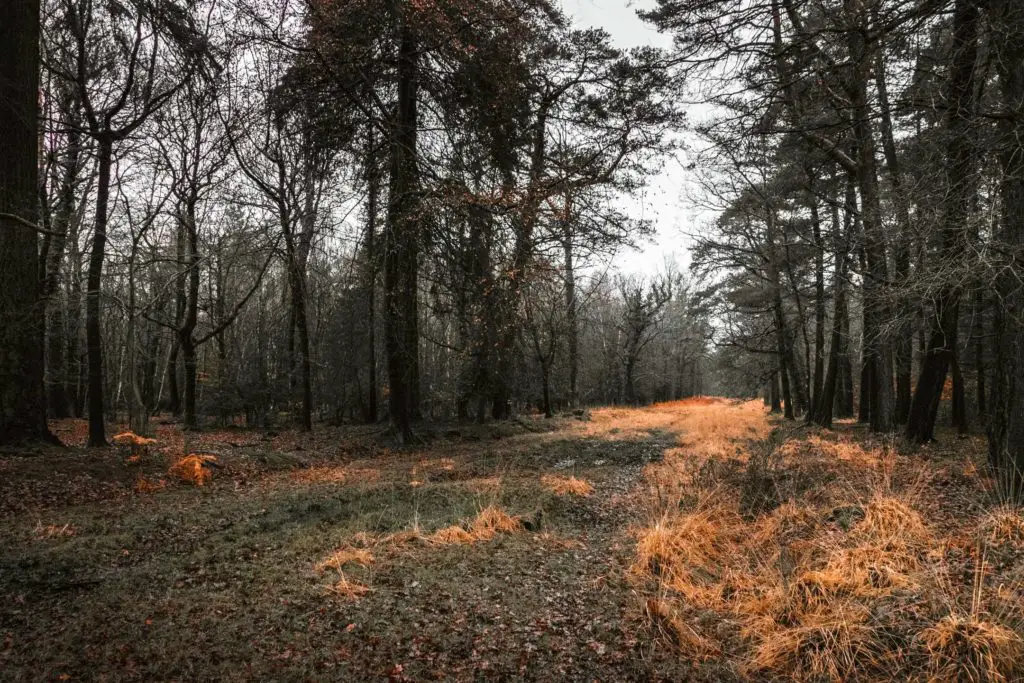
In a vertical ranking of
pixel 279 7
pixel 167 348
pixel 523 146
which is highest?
pixel 279 7

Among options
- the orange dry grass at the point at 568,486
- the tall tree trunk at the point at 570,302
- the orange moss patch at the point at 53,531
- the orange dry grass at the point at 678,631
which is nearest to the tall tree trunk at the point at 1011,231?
the orange dry grass at the point at 678,631

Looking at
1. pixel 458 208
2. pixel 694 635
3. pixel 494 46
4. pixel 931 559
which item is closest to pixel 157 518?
pixel 458 208

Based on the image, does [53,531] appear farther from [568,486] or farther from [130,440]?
[568,486]

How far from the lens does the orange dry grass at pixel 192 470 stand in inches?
327

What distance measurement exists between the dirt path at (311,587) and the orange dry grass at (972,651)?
4.39 feet

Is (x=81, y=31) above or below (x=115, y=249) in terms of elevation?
above

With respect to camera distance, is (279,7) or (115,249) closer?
(279,7)

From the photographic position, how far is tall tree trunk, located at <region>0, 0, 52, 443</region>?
7.70 m

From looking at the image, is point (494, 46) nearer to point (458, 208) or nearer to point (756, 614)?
point (458, 208)

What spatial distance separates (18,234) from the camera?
306 inches

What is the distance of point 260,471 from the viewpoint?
30.9ft

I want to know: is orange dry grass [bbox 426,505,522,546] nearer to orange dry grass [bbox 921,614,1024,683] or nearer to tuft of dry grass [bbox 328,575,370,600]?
tuft of dry grass [bbox 328,575,370,600]

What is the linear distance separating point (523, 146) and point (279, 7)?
13.1 ft

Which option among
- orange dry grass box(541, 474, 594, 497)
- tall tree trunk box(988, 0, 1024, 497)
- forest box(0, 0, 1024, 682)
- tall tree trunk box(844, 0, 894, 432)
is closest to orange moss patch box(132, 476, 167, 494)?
forest box(0, 0, 1024, 682)
